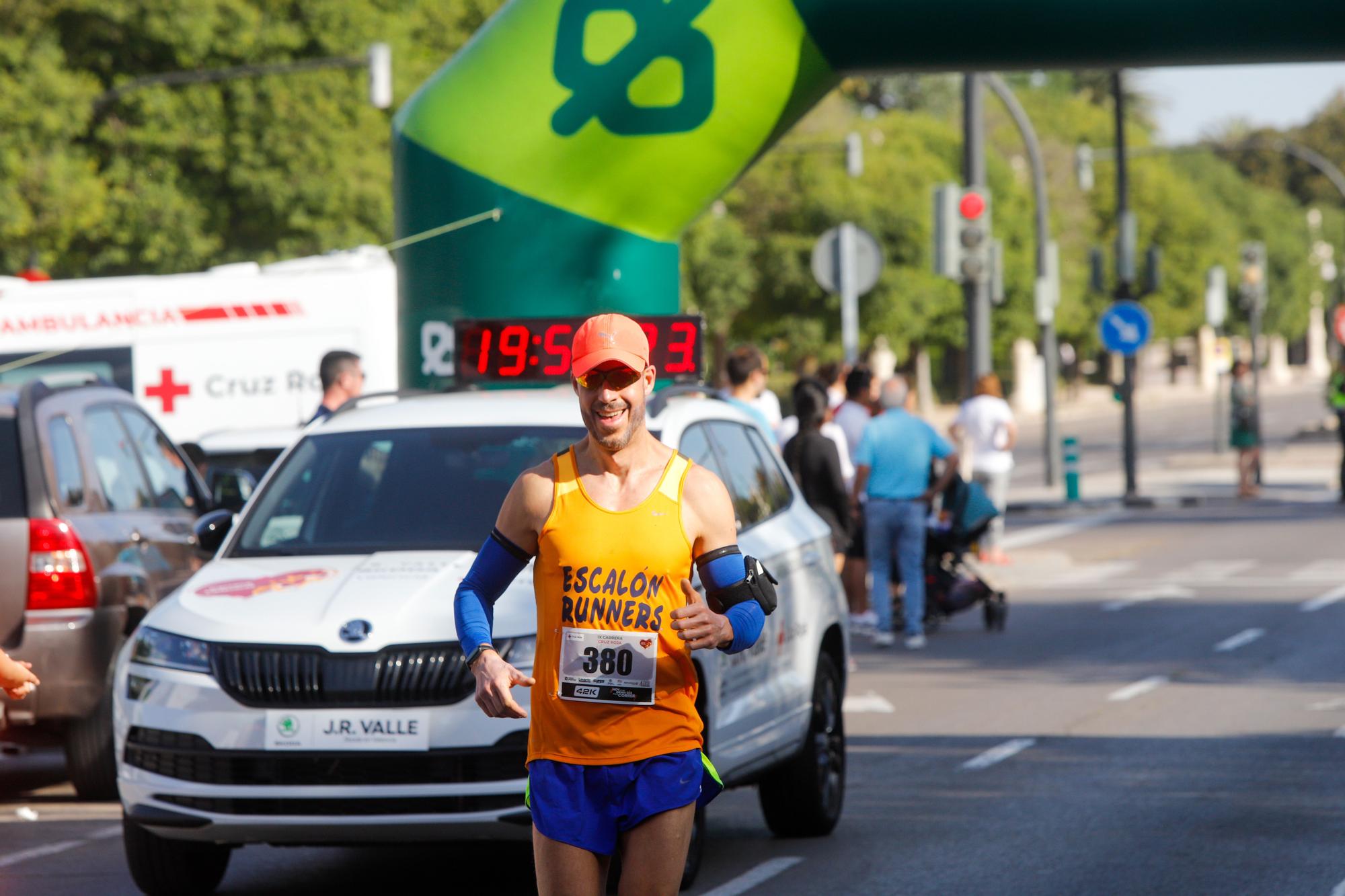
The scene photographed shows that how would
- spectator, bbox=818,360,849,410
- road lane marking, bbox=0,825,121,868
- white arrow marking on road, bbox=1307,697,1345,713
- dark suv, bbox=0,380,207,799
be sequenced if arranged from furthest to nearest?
spectator, bbox=818,360,849,410 → white arrow marking on road, bbox=1307,697,1345,713 → dark suv, bbox=0,380,207,799 → road lane marking, bbox=0,825,121,868

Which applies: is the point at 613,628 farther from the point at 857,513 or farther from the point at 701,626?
the point at 857,513

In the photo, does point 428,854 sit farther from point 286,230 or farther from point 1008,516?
point 286,230

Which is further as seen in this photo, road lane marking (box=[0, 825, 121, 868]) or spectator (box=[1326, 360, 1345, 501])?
spectator (box=[1326, 360, 1345, 501])

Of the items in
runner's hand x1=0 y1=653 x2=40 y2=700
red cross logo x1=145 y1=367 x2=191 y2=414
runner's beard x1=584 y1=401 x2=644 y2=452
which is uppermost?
red cross logo x1=145 y1=367 x2=191 y2=414

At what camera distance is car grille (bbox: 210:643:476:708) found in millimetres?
7055

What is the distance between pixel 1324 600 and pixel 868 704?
667cm

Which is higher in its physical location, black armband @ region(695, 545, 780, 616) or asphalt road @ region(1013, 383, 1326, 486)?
black armband @ region(695, 545, 780, 616)

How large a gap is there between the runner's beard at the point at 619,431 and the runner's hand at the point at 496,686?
1.74 ft

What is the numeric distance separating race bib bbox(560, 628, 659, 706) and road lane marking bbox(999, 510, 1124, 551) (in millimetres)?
18685

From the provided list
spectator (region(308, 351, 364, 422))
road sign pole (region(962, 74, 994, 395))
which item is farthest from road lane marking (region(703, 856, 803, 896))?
road sign pole (region(962, 74, 994, 395))

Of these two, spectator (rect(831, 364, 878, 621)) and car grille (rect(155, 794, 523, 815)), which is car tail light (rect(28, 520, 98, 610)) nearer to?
car grille (rect(155, 794, 523, 815))

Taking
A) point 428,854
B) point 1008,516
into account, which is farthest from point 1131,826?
point 1008,516

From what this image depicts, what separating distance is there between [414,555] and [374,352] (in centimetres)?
1271

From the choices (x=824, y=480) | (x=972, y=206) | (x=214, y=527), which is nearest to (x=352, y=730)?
(x=214, y=527)
